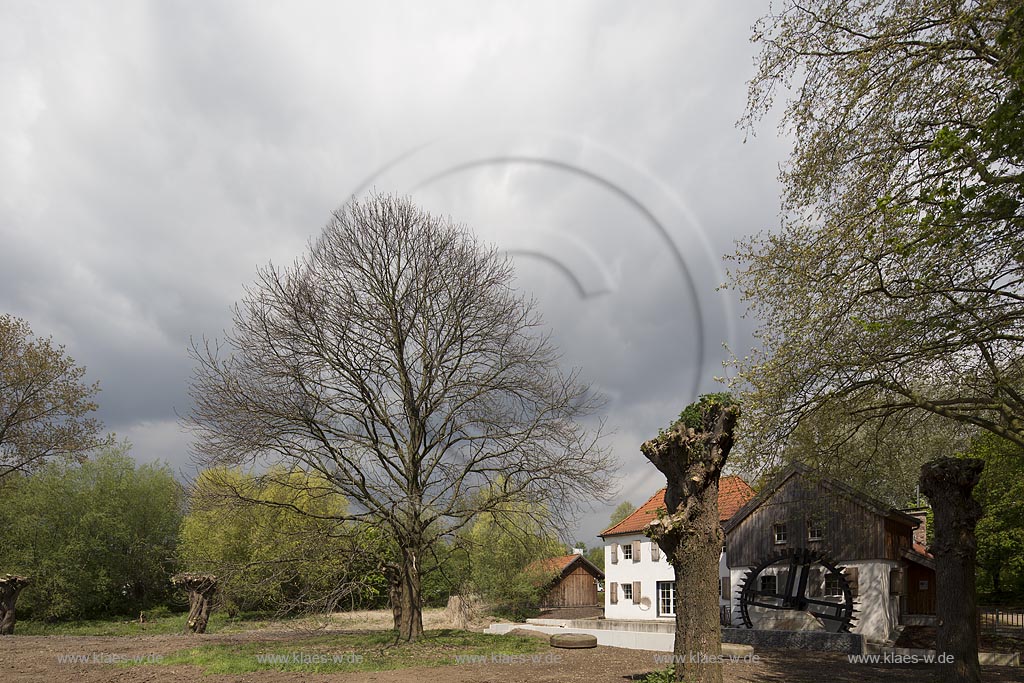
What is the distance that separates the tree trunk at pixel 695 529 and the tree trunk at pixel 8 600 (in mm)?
26448

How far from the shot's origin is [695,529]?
12.4 meters

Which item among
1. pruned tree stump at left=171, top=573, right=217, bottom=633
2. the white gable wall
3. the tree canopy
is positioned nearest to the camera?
the tree canopy

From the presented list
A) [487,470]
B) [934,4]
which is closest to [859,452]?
[487,470]

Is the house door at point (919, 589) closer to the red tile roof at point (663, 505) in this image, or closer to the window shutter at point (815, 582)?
the window shutter at point (815, 582)

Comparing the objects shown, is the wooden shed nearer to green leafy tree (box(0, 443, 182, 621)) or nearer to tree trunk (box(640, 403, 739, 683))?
green leafy tree (box(0, 443, 182, 621))

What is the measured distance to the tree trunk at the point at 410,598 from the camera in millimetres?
20094

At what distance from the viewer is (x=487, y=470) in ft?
66.4

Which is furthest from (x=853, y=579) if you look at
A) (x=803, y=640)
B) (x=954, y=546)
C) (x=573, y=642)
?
(x=954, y=546)

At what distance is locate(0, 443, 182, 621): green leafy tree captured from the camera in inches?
1383

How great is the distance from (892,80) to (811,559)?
74.9 ft

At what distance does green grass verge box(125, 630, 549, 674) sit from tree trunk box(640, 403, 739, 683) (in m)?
6.01

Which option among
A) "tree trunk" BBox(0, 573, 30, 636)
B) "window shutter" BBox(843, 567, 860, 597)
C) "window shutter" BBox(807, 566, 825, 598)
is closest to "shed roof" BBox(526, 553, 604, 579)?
"window shutter" BBox(807, 566, 825, 598)

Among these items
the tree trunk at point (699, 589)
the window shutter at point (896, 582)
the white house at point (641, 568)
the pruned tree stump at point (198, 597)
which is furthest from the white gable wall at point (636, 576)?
the tree trunk at point (699, 589)

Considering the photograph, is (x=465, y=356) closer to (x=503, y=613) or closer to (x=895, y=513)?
(x=895, y=513)
